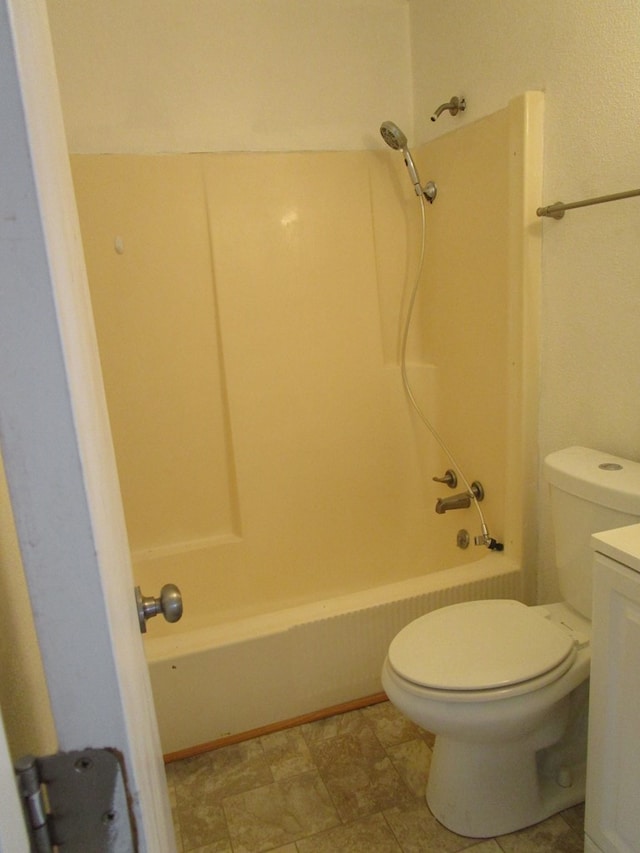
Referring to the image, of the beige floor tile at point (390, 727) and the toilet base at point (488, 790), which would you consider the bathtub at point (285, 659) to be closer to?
the beige floor tile at point (390, 727)

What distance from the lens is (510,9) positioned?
1561 mm

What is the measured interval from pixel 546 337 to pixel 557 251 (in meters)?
0.24

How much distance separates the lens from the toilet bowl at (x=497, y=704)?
120 cm

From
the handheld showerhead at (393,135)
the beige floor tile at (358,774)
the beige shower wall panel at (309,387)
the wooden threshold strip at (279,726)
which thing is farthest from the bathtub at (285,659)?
the handheld showerhead at (393,135)

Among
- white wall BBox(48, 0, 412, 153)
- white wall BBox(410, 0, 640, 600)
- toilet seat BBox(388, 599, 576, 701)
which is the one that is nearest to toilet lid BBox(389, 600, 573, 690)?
toilet seat BBox(388, 599, 576, 701)

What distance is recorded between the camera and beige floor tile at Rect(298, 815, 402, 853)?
4.30 ft

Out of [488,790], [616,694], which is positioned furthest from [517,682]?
[488,790]

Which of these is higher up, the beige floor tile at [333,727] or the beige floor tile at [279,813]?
the beige floor tile at [333,727]

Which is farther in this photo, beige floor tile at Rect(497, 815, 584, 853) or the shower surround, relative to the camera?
the shower surround

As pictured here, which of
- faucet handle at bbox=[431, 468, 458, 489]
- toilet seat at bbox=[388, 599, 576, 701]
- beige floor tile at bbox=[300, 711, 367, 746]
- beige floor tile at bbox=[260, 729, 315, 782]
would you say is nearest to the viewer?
toilet seat at bbox=[388, 599, 576, 701]

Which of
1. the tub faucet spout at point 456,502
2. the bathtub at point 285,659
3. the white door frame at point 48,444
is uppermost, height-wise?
the white door frame at point 48,444

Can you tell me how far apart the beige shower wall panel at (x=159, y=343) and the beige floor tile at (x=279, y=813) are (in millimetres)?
916

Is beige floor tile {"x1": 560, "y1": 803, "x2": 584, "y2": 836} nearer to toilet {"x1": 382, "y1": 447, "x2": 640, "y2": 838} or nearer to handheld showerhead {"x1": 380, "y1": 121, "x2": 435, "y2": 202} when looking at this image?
toilet {"x1": 382, "y1": 447, "x2": 640, "y2": 838}

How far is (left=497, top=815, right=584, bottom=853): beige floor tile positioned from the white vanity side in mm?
209
